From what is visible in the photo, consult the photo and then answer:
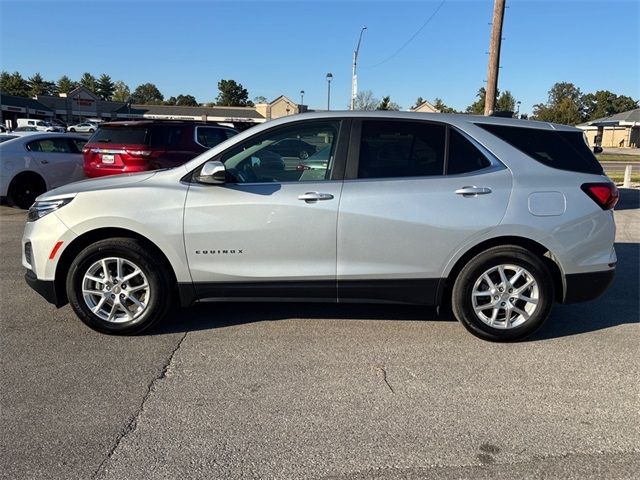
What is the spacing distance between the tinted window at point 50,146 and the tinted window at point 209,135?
3.63 m

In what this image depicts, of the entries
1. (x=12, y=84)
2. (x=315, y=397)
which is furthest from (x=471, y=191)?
(x=12, y=84)

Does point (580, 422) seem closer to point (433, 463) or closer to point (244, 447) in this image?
point (433, 463)

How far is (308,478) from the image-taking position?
8.66ft

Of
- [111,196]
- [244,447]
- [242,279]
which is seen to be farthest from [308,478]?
[111,196]

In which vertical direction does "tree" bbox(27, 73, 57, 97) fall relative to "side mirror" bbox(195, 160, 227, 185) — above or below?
above

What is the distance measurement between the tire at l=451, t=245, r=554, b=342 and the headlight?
327 cm

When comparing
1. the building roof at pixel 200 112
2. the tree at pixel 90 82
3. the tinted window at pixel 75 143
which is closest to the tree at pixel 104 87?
the tree at pixel 90 82

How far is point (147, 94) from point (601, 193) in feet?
547

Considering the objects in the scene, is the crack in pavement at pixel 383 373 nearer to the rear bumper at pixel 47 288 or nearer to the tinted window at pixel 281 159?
the tinted window at pixel 281 159

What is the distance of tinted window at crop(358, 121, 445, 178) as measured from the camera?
4.31 meters

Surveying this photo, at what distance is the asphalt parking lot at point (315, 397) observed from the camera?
2.78m

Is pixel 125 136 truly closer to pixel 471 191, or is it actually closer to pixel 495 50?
pixel 471 191

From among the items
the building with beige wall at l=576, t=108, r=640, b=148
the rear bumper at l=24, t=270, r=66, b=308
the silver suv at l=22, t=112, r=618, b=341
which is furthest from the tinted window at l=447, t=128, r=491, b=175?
the building with beige wall at l=576, t=108, r=640, b=148

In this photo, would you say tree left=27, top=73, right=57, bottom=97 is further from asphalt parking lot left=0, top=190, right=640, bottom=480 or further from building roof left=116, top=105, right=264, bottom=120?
asphalt parking lot left=0, top=190, right=640, bottom=480
